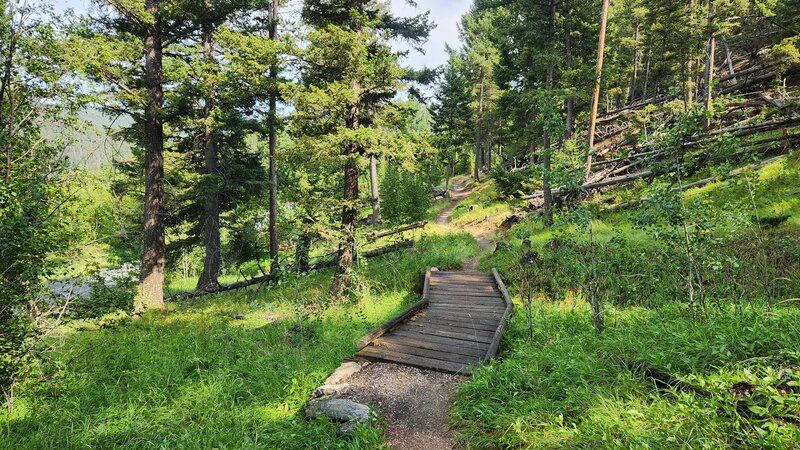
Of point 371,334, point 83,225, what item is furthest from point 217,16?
point 371,334

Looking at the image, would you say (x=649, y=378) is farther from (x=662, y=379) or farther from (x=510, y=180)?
(x=510, y=180)

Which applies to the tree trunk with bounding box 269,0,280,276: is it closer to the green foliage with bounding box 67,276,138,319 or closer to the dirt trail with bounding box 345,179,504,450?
the green foliage with bounding box 67,276,138,319

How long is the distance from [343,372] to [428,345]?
180 centimetres

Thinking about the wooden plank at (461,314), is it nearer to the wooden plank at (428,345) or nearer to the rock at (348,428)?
the wooden plank at (428,345)

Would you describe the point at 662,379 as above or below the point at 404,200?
below

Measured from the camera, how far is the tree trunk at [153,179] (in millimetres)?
11141

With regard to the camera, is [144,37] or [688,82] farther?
[688,82]

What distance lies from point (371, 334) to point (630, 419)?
4475mm

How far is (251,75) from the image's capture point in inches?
426

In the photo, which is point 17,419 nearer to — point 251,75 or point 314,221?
point 314,221

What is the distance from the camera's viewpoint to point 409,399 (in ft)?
16.7

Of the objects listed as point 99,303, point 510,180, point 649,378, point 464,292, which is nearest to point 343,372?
point 649,378

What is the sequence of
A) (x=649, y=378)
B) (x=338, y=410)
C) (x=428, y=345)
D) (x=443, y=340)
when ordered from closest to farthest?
(x=649, y=378) < (x=338, y=410) < (x=428, y=345) < (x=443, y=340)

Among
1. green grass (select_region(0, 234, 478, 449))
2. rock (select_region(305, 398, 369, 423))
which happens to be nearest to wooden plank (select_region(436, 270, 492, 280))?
green grass (select_region(0, 234, 478, 449))
